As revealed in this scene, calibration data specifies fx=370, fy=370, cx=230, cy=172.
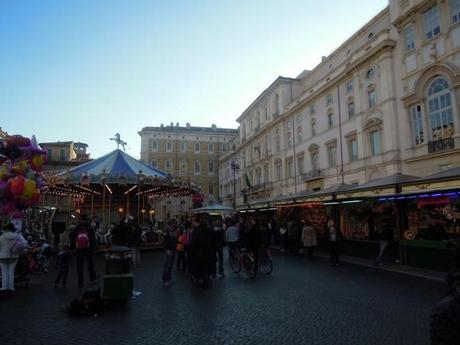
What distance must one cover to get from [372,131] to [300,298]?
21846 millimetres

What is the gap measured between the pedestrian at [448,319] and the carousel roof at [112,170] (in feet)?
63.7

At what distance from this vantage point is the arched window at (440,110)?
2106 cm

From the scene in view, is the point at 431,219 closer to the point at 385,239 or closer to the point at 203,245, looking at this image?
the point at 385,239

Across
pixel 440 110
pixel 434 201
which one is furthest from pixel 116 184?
pixel 440 110

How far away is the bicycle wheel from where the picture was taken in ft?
40.5

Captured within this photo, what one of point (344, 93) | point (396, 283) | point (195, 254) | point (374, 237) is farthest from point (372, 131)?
point (195, 254)

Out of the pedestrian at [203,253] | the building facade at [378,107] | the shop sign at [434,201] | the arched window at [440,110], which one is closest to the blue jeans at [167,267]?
the pedestrian at [203,253]

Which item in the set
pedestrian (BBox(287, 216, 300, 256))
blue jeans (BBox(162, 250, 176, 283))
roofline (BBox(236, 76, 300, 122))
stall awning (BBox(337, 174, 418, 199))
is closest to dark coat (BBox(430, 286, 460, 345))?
blue jeans (BBox(162, 250, 176, 283))

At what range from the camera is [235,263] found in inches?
505

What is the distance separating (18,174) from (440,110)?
857 inches

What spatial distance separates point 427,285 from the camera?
32.3ft

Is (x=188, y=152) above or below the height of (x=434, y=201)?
above

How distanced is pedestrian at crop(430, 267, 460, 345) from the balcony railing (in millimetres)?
21374

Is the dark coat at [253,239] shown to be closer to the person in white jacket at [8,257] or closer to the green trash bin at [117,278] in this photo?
the green trash bin at [117,278]
